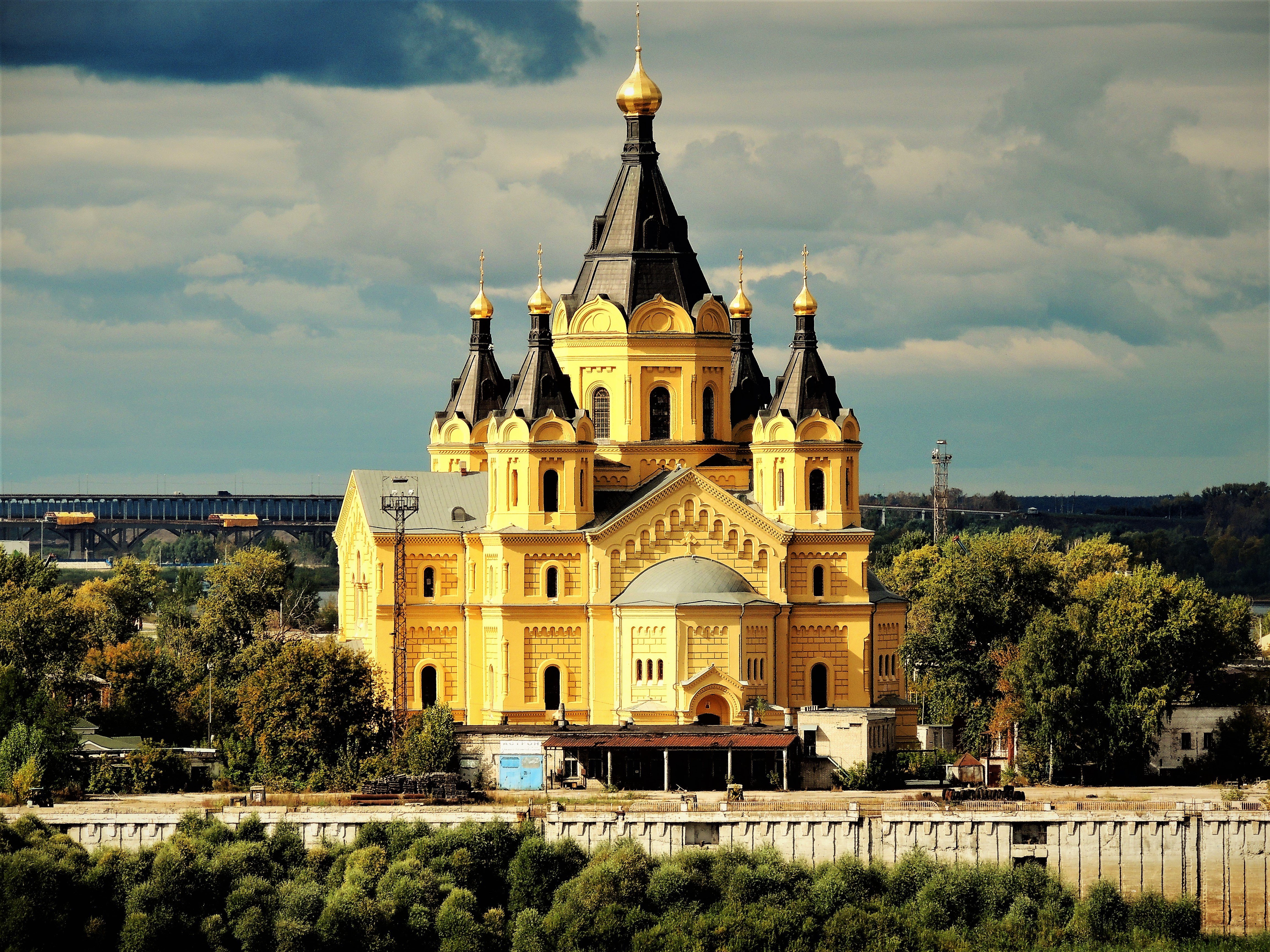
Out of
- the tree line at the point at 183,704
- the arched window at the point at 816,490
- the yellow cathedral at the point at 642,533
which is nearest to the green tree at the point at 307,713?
the tree line at the point at 183,704

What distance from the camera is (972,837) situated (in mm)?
68938

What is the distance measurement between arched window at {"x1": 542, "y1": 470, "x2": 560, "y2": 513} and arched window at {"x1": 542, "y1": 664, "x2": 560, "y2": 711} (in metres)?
4.82

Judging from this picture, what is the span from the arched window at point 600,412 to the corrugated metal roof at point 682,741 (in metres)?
12.5

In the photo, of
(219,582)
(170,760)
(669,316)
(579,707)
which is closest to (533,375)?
(669,316)

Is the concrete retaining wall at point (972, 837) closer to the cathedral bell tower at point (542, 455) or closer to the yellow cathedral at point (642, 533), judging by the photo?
the yellow cathedral at point (642, 533)

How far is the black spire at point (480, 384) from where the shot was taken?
308ft

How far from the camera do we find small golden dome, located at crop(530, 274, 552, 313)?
3300 inches

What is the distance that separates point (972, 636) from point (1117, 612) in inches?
255

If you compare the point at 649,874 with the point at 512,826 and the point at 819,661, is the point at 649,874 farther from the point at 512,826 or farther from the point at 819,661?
the point at 819,661

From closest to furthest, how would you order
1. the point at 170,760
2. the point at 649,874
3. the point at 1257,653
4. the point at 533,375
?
the point at 649,874 < the point at 170,760 < the point at 533,375 < the point at 1257,653

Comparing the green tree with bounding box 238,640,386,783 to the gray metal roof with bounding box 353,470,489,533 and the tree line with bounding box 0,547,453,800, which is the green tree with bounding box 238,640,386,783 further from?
the gray metal roof with bounding box 353,470,489,533

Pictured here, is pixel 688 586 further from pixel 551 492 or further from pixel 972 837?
pixel 972 837

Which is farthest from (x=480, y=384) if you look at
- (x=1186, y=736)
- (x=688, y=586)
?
(x=1186, y=736)

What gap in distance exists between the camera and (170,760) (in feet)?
253
